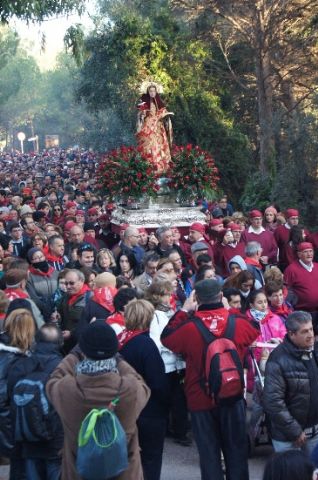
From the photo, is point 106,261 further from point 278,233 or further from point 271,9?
point 271,9

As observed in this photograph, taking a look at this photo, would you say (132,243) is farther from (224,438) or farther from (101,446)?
(101,446)

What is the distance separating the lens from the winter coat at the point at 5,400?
19.6ft

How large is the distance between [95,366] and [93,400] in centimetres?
18

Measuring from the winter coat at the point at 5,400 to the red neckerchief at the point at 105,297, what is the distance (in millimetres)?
1848

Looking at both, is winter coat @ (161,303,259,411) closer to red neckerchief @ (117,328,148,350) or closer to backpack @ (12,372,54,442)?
red neckerchief @ (117,328,148,350)

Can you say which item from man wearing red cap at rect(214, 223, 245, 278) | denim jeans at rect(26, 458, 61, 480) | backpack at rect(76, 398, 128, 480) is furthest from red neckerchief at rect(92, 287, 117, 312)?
man wearing red cap at rect(214, 223, 245, 278)

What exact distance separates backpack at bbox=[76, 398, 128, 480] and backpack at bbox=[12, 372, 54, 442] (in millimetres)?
886

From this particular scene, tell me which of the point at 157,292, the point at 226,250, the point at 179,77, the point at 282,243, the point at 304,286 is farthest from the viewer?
the point at 179,77

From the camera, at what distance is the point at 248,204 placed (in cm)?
2362

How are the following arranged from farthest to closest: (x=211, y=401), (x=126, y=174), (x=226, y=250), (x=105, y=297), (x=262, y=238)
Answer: (x=126, y=174) → (x=262, y=238) → (x=226, y=250) → (x=105, y=297) → (x=211, y=401)

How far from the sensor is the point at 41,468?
5.70 metres

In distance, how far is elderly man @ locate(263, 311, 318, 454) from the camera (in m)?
5.66

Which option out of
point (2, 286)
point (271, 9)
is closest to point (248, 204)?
point (271, 9)

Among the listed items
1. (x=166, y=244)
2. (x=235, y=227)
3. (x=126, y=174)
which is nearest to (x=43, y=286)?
(x=166, y=244)
